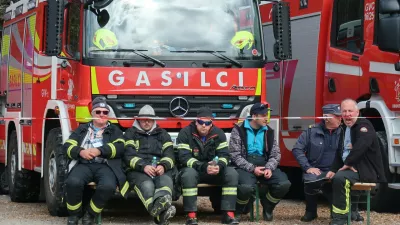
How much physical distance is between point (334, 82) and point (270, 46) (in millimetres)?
1637

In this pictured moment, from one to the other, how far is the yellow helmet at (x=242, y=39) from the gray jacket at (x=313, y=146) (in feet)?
4.30

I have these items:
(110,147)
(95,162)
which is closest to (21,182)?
(95,162)

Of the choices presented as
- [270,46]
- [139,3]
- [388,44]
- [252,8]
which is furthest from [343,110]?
[270,46]

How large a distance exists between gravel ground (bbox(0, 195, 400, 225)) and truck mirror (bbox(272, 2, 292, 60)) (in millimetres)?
2002

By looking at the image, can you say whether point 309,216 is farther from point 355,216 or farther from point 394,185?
point 394,185

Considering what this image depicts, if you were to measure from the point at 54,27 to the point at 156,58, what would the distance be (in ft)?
4.04

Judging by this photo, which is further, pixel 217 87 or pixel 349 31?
pixel 349 31

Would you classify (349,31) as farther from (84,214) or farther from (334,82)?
(84,214)

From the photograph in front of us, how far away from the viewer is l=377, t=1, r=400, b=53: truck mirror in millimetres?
11797

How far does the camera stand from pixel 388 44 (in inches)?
470

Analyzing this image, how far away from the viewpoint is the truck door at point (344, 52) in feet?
45.3

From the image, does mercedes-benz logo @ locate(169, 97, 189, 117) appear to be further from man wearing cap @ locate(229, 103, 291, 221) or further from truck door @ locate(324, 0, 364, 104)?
truck door @ locate(324, 0, 364, 104)

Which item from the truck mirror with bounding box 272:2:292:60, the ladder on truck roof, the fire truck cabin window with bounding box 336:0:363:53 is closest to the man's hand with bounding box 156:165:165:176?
the truck mirror with bounding box 272:2:292:60

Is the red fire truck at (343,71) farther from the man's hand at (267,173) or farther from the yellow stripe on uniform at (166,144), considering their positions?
the yellow stripe on uniform at (166,144)
